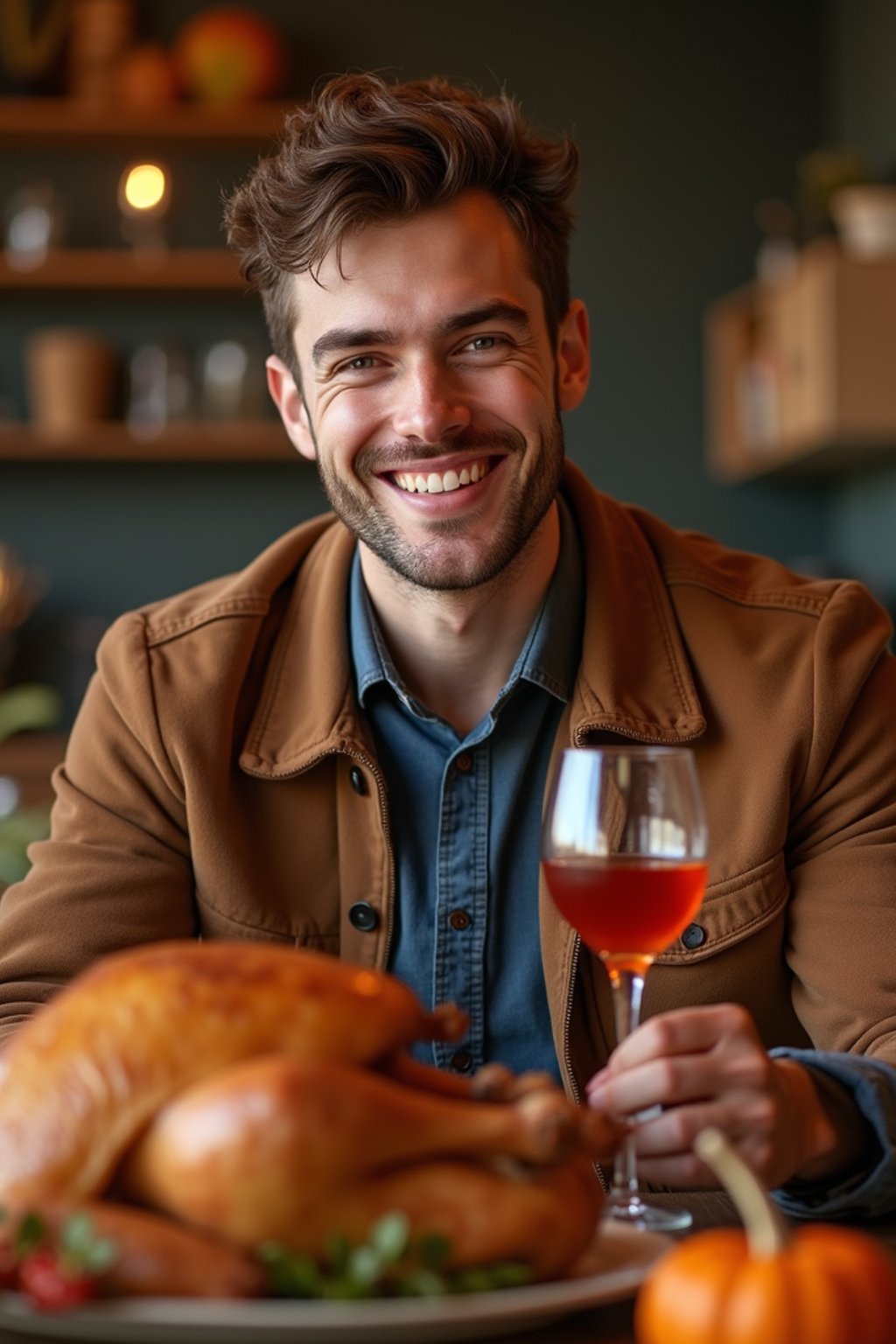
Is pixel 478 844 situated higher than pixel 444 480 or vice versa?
pixel 444 480

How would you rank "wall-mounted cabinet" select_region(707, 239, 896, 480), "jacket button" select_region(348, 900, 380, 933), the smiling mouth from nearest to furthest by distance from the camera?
1. "jacket button" select_region(348, 900, 380, 933)
2. the smiling mouth
3. "wall-mounted cabinet" select_region(707, 239, 896, 480)

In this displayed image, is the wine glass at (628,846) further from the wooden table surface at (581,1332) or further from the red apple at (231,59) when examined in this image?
the red apple at (231,59)

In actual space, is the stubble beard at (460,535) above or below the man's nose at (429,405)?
below

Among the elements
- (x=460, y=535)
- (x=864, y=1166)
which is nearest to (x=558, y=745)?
(x=460, y=535)

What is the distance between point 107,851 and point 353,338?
549 millimetres

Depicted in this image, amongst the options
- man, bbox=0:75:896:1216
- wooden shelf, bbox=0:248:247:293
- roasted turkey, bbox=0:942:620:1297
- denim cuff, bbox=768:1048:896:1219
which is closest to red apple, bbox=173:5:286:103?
wooden shelf, bbox=0:248:247:293

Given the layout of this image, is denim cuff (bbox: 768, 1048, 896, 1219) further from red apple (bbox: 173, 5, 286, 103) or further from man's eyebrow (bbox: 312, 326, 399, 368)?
red apple (bbox: 173, 5, 286, 103)

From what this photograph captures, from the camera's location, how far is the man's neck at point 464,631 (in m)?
1.80

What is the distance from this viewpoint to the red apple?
5.01 meters

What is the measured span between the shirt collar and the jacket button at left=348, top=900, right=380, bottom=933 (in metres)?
0.21

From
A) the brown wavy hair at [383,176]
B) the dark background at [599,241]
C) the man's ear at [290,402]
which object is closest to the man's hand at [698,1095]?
the brown wavy hair at [383,176]

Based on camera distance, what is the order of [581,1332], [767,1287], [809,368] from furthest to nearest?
[809,368] < [581,1332] < [767,1287]

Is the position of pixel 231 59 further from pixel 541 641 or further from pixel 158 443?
pixel 541 641

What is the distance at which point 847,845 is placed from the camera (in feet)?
5.25
